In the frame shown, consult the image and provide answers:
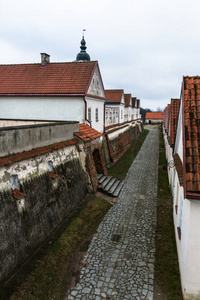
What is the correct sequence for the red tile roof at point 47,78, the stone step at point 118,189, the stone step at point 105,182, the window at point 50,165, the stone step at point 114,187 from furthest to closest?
the red tile roof at point 47,78
the stone step at point 105,182
the stone step at point 114,187
the stone step at point 118,189
the window at point 50,165

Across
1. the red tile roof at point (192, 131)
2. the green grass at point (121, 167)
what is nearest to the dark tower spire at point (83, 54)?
the green grass at point (121, 167)

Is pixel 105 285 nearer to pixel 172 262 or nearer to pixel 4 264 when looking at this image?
pixel 172 262

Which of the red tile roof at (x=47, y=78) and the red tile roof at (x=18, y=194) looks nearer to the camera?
the red tile roof at (x=18, y=194)

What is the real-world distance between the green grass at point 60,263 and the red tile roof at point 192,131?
4.85m

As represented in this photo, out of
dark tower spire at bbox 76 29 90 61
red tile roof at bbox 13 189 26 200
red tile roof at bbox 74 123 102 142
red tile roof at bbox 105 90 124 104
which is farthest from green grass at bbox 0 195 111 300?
dark tower spire at bbox 76 29 90 61

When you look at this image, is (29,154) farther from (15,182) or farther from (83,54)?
(83,54)

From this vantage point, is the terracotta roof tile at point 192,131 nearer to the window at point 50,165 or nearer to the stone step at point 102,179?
the window at point 50,165

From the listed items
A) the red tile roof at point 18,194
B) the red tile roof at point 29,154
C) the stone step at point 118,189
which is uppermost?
the red tile roof at point 29,154

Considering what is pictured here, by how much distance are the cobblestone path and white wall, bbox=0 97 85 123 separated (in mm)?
7082

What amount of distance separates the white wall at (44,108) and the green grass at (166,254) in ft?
27.6

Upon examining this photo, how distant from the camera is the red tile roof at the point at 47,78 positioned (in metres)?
15.8

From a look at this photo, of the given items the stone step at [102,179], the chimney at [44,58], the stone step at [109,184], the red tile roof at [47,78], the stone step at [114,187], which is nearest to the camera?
the stone step at [114,187]

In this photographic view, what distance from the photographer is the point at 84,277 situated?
6.69 m

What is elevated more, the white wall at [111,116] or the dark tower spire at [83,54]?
the dark tower spire at [83,54]
